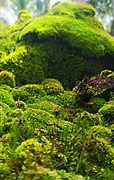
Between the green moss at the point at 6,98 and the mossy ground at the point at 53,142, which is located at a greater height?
the green moss at the point at 6,98

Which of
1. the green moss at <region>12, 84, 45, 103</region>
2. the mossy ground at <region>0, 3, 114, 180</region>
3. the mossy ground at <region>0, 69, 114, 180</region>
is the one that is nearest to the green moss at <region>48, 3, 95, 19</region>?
the mossy ground at <region>0, 3, 114, 180</region>

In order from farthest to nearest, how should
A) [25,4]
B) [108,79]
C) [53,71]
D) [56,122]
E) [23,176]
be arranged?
[25,4] → [53,71] → [108,79] → [56,122] → [23,176]

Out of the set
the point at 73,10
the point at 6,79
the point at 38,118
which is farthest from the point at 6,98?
the point at 73,10

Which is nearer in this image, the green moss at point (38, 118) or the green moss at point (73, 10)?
the green moss at point (38, 118)

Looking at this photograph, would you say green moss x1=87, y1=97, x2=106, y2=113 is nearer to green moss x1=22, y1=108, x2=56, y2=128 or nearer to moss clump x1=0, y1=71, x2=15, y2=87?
green moss x1=22, y1=108, x2=56, y2=128

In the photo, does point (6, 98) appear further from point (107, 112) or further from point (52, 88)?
point (107, 112)

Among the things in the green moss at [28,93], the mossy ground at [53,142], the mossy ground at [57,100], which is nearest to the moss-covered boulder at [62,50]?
the mossy ground at [57,100]

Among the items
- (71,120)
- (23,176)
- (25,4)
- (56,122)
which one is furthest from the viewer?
(25,4)

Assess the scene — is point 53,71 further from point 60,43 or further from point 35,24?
point 35,24

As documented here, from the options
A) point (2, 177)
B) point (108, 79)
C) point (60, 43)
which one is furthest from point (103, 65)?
point (2, 177)

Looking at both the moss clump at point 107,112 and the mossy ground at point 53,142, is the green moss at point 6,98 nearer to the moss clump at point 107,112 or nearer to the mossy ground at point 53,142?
the mossy ground at point 53,142

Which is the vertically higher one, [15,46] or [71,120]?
[15,46]
